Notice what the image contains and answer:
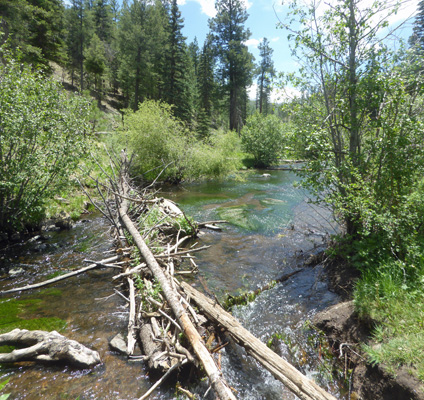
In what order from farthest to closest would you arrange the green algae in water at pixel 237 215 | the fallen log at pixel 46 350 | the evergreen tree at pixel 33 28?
the evergreen tree at pixel 33 28
the green algae in water at pixel 237 215
the fallen log at pixel 46 350

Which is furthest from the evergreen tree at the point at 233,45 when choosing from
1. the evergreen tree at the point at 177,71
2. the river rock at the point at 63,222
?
the river rock at the point at 63,222

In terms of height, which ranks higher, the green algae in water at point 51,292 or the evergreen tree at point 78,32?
the evergreen tree at point 78,32

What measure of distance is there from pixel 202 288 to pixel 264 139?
2609cm

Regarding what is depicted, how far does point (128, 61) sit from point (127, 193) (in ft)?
118

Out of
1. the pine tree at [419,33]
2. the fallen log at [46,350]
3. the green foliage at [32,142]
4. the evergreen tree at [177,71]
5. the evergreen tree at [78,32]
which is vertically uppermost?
the evergreen tree at [78,32]

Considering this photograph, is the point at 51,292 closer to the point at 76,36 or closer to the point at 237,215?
the point at 237,215

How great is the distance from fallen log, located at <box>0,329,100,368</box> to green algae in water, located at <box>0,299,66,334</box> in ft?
1.89

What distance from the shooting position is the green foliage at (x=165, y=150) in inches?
702

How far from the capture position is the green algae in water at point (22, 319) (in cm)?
449

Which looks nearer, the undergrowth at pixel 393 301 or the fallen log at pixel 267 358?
the fallen log at pixel 267 358

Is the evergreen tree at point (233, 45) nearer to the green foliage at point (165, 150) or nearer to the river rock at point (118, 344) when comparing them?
the green foliage at point (165, 150)

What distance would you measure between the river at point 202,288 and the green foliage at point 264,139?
18315 mm

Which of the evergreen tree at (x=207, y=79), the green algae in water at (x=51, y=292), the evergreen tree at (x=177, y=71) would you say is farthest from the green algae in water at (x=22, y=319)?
the evergreen tree at (x=207, y=79)

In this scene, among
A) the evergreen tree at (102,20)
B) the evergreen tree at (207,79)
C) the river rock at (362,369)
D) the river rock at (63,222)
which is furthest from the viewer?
the evergreen tree at (102,20)
